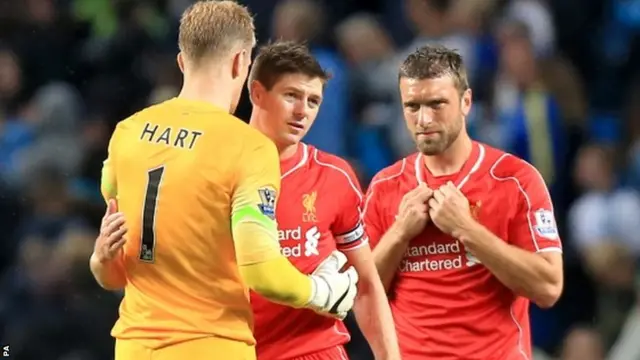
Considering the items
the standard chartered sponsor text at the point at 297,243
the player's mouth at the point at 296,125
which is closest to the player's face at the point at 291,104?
the player's mouth at the point at 296,125

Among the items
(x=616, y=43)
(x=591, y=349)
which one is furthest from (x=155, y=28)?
(x=591, y=349)

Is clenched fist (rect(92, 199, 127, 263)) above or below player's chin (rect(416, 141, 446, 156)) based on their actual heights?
below

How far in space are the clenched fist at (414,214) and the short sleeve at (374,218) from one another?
0.62 feet

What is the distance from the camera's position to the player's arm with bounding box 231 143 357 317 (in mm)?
3949

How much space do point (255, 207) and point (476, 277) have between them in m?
1.47

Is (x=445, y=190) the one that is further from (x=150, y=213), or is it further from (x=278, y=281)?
(x=150, y=213)

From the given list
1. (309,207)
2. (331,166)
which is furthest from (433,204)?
(309,207)

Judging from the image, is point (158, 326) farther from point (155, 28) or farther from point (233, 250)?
point (155, 28)

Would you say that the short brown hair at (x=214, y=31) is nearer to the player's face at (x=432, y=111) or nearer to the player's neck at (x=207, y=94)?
the player's neck at (x=207, y=94)

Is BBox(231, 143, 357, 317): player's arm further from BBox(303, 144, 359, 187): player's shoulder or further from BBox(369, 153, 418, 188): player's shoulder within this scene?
BBox(369, 153, 418, 188): player's shoulder

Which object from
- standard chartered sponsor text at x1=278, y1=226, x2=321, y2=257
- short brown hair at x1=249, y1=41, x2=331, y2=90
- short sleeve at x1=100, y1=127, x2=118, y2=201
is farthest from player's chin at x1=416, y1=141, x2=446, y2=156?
short sleeve at x1=100, y1=127, x2=118, y2=201

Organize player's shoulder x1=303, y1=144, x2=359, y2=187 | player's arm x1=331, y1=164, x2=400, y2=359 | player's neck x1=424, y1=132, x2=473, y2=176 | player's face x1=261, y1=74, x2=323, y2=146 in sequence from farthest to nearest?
player's neck x1=424, y1=132, x2=473, y2=176 < player's shoulder x1=303, y1=144, x2=359, y2=187 < player's arm x1=331, y1=164, x2=400, y2=359 < player's face x1=261, y1=74, x2=323, y2=146

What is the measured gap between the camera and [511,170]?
520cm

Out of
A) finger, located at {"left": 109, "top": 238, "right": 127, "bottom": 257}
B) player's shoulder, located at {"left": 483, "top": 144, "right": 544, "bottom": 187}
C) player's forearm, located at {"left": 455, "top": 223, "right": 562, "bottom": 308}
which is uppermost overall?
player's shoulder, located at {"left": 483, "top": 144, "right": 544, "bottom": 187}
